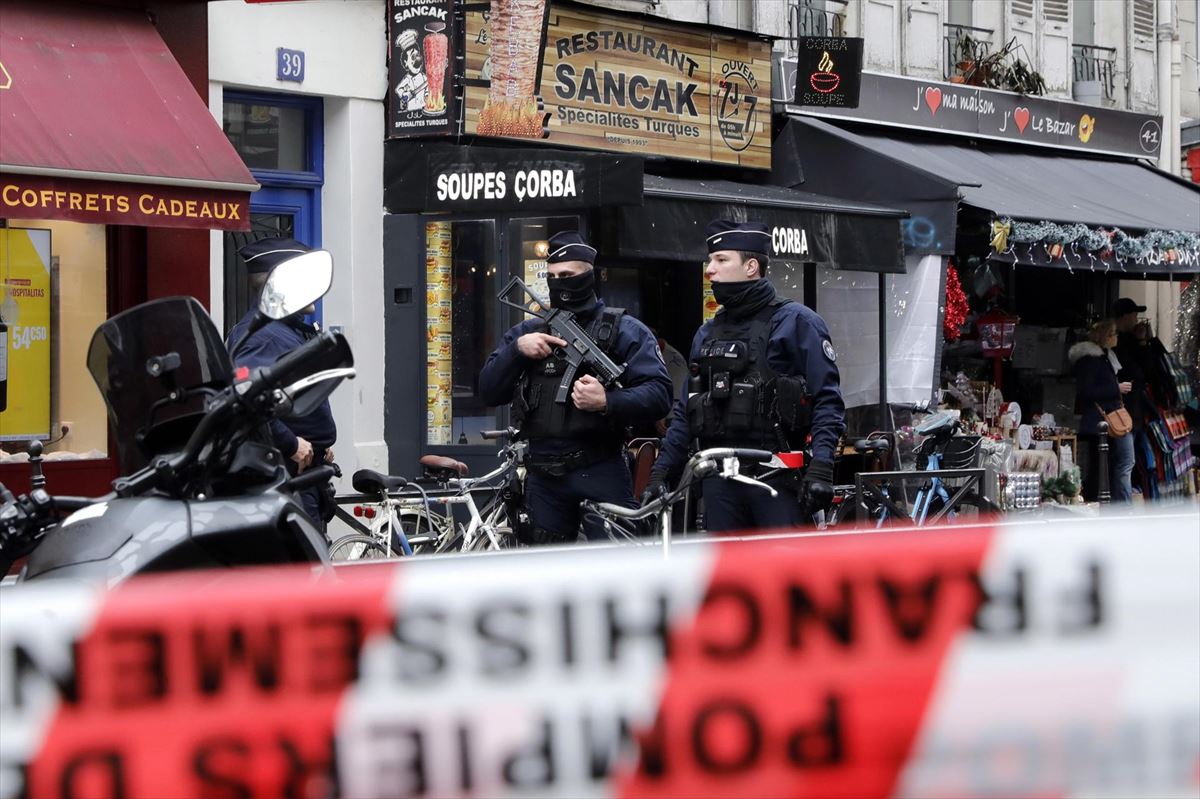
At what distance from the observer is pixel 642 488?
37.0 ft

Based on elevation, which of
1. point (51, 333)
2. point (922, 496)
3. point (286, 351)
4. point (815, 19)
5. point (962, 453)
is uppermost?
point (815, 19)

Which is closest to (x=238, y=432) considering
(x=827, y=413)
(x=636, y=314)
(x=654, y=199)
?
(x=827, y=413)

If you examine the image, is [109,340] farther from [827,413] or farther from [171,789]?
[827,413]

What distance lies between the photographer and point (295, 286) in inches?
156

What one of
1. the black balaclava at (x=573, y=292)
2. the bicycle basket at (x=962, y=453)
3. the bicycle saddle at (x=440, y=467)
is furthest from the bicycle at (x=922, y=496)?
the black balaclava at (x=573, y=292)

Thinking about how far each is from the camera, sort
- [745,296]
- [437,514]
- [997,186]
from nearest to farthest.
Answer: [745,296], [437,514], [997,186]

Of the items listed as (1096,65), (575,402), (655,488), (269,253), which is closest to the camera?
(655,488)

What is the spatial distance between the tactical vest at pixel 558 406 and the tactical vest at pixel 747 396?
0.40 meters

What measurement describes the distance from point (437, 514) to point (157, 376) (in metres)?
5.22

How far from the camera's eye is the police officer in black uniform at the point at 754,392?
7562mm

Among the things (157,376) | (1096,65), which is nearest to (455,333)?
(157,376)

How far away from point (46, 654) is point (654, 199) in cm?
934

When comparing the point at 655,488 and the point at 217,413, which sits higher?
the point at 217,413

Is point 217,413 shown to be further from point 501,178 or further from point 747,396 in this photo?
point 501,178
